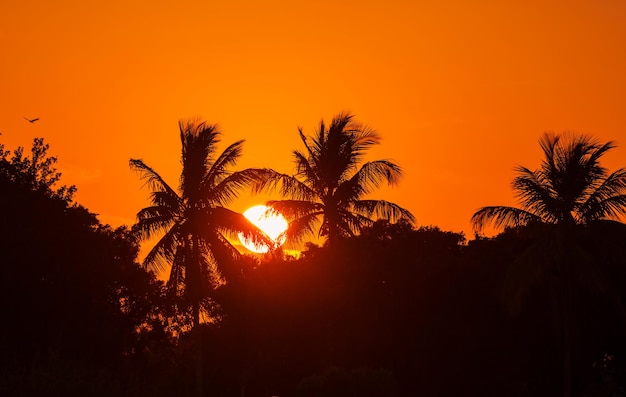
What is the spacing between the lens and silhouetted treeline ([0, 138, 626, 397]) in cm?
3778

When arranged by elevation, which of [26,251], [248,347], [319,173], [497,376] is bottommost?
[497,376]

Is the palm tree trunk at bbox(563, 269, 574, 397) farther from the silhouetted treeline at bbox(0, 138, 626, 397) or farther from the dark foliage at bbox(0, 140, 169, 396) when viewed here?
the dark foliage at bbox(0, 140, 169, 396)

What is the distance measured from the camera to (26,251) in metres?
46.0

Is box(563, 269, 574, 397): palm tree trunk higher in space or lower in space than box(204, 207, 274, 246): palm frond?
lower

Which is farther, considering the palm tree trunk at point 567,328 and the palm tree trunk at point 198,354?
the palm tree trunk at point 198,354

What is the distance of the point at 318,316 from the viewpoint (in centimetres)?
4506

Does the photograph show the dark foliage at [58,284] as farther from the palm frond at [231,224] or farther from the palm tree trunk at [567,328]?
the palm tree trunk at [567,328]

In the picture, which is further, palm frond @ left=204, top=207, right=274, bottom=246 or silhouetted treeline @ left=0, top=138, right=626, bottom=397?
palm frond @ left=204, top=207, right=274, bottom=246

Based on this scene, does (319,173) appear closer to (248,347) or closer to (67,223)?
(248,347)

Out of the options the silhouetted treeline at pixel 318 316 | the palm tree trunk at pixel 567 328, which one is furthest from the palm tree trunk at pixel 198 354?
the palm tree trunk at pixel 567 328

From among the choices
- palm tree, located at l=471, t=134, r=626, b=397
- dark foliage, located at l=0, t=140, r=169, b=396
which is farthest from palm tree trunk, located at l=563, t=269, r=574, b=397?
dark foliage, located at l=0, t=140, r=169, b=396

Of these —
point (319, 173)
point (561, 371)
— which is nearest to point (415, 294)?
point (561, 371)

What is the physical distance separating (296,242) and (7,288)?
500 inches

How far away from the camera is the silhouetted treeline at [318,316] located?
37781mm
